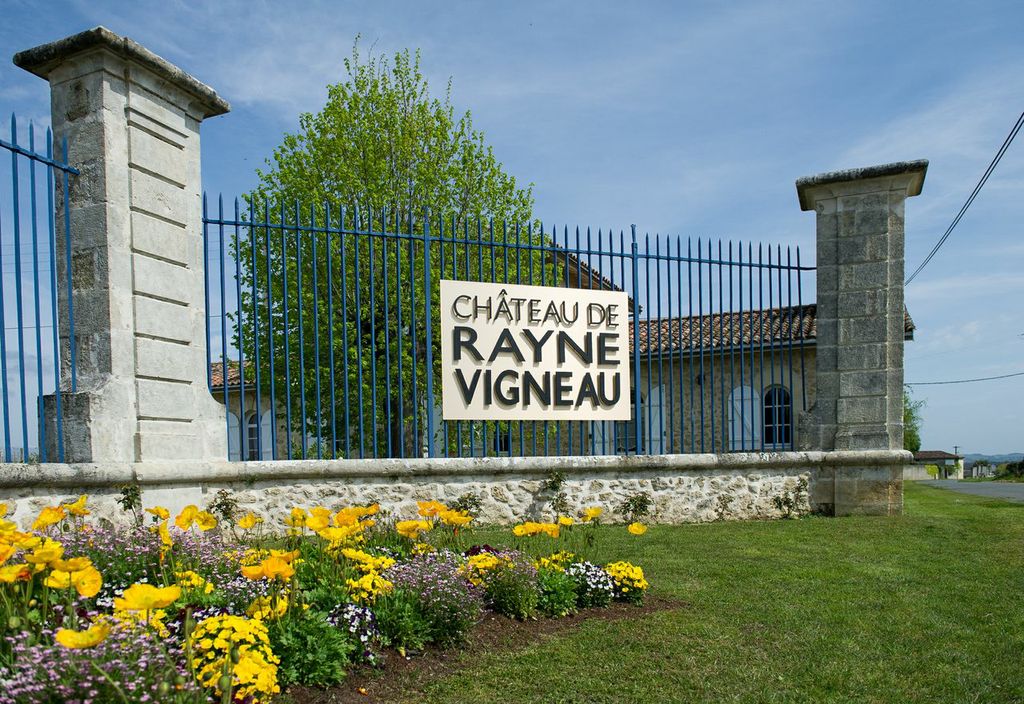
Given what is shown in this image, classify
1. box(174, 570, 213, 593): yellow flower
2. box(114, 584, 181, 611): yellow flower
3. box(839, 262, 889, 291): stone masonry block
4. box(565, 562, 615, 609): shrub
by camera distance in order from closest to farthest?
box(114, 584, 181, 611): yellow flower → box(174, 570, 213, 593): yellow flower → box(565, 562, 615, 609): shrub → box(839, 262, 889, 291): stone masonry block

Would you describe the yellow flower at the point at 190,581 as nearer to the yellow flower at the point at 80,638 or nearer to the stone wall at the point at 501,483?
the yellow flower at the point at 80,638

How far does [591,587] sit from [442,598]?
1.25 m

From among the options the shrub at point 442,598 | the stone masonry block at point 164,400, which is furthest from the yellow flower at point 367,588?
the stone masonry block at point 164,400

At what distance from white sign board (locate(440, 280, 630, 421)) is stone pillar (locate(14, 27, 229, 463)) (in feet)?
8.64

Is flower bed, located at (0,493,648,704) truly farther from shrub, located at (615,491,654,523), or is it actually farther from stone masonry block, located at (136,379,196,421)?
shrub, located at (615,491,654,523)

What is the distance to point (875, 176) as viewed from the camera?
9734 millimetres

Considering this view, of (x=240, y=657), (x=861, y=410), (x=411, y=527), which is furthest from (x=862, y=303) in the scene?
(x=240, y=657)

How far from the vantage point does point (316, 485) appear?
24.7 feet

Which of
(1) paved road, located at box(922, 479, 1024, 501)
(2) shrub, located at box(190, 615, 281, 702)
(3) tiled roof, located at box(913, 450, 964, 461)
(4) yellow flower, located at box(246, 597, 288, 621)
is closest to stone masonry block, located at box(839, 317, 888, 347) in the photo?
(4) yellow flower, located at box(246, 597, 288, 621)

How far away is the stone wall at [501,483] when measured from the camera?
601 cm

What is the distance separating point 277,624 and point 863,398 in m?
8.27

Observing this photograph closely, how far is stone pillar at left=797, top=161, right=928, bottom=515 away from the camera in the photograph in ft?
31.7

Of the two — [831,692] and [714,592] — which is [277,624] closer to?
[831,692]

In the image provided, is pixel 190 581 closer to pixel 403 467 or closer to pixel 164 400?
pixel 164 400
